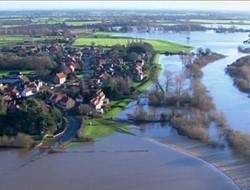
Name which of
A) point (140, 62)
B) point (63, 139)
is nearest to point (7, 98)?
point (63, 139)

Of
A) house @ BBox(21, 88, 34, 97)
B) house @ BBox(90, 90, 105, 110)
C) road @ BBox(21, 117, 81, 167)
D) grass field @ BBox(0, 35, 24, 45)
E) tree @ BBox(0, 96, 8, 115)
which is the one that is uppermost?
tree @ BBox(0, 96, 8, 115)

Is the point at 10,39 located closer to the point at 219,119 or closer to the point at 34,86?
the point at 34,86

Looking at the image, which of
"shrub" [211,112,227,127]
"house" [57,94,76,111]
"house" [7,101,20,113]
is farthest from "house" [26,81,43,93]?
"shrub" [211,112,227,127]

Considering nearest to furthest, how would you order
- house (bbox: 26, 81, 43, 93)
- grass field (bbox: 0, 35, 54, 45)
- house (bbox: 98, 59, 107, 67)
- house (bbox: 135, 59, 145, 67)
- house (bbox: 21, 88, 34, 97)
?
1. house (bbox: 21, 88, 34, 97)
2. house (bbox: 26, 81, 43, 93)
3. house (bbox: 135, 59, 145, 67)
4. house (bbox: 98, 59, 107, 67)
5. grass field (bbox: 0, 35, 54, 45)

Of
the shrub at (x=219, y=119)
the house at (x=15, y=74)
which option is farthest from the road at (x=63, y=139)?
the house at (x=15, y=74)

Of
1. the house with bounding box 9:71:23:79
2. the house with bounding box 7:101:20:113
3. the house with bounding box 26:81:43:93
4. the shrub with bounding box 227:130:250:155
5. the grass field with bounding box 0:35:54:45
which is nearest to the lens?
the shrub with bounding box 227:130:250:155

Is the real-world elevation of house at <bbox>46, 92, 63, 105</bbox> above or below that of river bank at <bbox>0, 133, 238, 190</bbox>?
above

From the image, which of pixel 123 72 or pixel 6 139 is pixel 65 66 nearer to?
pixel 123 72

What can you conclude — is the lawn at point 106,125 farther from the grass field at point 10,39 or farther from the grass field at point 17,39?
the grass field at point 10,39

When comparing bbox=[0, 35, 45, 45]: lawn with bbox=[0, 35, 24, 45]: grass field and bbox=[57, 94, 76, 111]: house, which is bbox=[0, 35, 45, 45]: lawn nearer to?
bbox=[0, 35, 24, 45]: grass field
